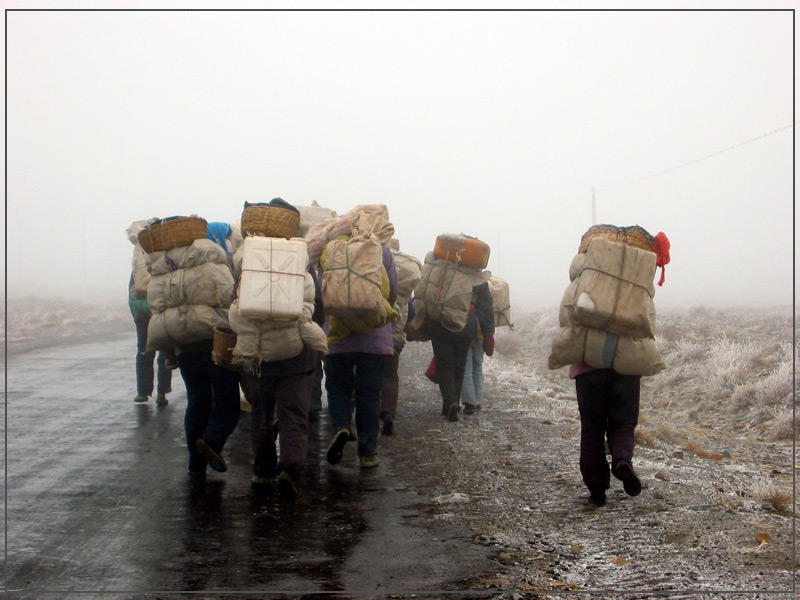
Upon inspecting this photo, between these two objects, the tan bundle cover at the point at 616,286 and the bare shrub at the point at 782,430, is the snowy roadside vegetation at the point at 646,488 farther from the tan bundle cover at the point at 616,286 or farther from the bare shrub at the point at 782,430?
the tan bundle cover at the point at 616,286

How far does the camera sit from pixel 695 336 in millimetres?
17969

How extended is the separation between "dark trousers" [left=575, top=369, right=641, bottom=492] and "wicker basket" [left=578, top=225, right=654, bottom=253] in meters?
0.92

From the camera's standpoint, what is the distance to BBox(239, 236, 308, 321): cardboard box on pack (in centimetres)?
588

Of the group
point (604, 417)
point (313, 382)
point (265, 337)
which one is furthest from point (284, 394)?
point (604, 417)

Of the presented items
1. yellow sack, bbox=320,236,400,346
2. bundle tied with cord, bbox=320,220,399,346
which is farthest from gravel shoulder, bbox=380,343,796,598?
bundle tied with cord, bbox=320,220,399,346

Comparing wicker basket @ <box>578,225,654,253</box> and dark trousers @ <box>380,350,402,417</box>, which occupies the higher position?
wicker basket @ <box>578,225,654,253</box>

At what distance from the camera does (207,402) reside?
23.1 feet

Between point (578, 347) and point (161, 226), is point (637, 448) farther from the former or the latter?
point (161, 226)

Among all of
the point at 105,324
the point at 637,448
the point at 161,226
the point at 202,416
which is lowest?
the point at 105,324

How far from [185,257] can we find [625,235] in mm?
3386

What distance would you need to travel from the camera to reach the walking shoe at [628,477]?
568 cm

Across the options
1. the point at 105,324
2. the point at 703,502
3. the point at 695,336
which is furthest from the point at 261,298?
the point at 105,324

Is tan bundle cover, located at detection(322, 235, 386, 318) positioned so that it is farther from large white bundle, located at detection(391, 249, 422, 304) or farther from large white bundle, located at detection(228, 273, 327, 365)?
large white bundle, located at detection(391, 249, 422, 304)

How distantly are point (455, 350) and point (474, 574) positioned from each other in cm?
564
